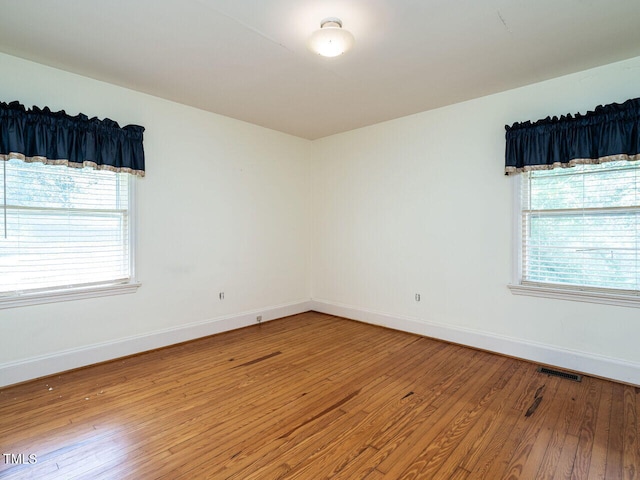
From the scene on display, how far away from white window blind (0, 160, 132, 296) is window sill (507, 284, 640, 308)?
406 cm

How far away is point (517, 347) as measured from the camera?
345 cm

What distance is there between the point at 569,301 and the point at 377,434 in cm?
230

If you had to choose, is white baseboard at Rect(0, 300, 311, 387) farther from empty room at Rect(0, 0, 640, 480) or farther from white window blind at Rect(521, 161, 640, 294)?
white window blind at Rect(521, 161, 640, 294)

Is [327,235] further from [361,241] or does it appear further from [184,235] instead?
[184,235]

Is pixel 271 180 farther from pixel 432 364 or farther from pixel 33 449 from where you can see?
pixel 33 449

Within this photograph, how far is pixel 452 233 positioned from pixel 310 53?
2.47m

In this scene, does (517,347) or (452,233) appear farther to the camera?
(452,233)

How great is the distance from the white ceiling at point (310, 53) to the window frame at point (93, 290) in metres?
1.24

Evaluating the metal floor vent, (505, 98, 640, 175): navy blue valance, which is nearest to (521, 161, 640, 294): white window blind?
(505, 98, 640, 175): navy blue valance

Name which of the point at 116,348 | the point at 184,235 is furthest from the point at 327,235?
the point at 116,348

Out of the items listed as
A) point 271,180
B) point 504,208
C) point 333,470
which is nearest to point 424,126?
point 504,208

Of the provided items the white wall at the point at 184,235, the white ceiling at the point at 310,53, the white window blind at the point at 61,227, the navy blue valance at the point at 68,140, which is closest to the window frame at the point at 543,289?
the white ceiling at the point at 310,53

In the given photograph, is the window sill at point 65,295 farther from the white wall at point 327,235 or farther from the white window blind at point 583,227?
the white window blind at point 583,227

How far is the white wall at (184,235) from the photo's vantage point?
→ 3.00m
